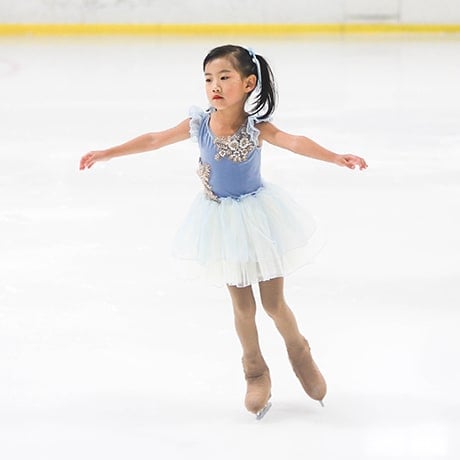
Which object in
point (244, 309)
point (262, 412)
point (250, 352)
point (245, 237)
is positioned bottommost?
point (262, 412)

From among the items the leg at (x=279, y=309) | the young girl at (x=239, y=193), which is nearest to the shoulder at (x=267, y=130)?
the young girl at (x=239, y=193)

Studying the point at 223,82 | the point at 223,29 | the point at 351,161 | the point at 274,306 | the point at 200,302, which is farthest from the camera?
the point at 223,29

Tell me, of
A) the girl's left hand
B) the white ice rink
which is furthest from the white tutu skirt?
the white ice rink

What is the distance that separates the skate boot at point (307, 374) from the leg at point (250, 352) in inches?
2.6

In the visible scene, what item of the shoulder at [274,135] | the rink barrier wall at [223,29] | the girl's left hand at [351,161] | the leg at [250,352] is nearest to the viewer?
the girl's left hand at [351,161]

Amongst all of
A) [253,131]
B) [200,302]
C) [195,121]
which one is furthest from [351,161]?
[200,302]

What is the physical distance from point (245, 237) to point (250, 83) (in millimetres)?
303

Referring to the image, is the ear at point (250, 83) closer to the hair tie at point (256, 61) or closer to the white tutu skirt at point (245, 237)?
the hair tie at point (256, 61)

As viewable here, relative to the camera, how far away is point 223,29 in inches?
363

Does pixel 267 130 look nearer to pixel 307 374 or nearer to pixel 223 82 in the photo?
pixel 223 82

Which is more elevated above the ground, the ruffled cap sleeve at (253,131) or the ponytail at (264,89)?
the ponytail at (264,89)

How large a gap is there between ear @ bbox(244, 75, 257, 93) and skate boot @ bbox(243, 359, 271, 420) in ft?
1.86

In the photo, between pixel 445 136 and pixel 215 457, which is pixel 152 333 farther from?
pixel 445 136

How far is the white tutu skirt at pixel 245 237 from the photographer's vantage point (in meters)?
2.09
